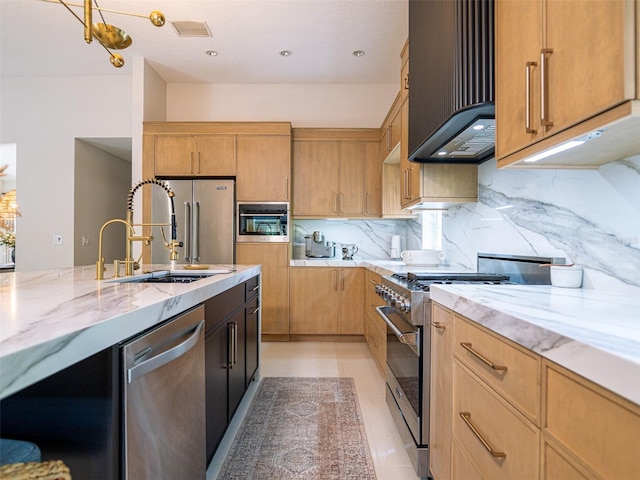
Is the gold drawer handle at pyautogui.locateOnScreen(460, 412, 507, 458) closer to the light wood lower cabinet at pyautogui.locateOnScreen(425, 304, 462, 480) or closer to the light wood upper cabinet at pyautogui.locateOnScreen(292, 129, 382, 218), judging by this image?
the light wood lower cabinet at pyautogui.locateOnScreen(425, 304, 462, 480)

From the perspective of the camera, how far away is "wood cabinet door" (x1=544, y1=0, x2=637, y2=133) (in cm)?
75

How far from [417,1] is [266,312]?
3.06m

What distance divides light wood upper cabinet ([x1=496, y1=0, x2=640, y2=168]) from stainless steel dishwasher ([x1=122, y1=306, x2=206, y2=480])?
1.29m

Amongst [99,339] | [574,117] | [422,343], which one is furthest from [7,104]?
[574,117]

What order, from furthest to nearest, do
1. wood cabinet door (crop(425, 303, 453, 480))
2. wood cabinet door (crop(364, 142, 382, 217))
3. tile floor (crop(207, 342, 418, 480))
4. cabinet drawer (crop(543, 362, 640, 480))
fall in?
wood cabinet door (crop(364, 142, 382, 217)) < tile floor (crop(207, 342, 418, 480)) < wood cabinet door (crop(425, 303, 453, 480)) < cabinet drawer (crop(543, 362, 640, 480))

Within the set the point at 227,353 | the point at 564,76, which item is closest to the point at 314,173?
the point at 227,353

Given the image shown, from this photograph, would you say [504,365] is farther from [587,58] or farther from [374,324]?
[374,324]

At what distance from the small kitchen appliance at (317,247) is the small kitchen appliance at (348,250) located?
16cm

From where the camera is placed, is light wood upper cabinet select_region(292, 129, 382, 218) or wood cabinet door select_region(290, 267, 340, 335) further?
light wood upper cabinet select_region(292, 129, 382, 218)

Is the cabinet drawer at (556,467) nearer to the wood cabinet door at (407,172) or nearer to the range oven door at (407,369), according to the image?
the range oven door at (407,369)

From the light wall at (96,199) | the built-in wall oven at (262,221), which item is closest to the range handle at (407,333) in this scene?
the built-in wall oven at (262,221)

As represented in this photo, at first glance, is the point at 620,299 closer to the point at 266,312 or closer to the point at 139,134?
the point at 266,312

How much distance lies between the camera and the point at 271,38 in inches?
130

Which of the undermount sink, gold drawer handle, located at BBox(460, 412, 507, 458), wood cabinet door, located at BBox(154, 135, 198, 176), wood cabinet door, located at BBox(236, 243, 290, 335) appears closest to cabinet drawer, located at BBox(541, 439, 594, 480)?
gold drawer handle, located at BBox(460, 412, 507, 458)
